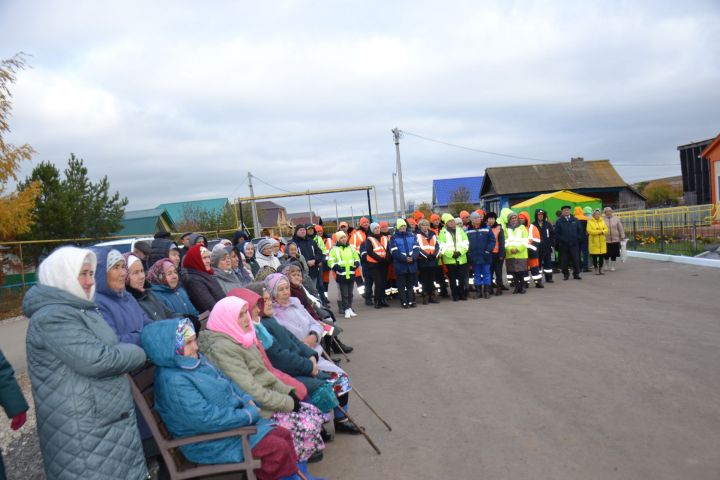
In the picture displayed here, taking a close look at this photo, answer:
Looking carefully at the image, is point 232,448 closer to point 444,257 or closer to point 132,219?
point 444,257

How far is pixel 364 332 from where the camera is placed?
8.95 meters

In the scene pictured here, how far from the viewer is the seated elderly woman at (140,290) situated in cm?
427

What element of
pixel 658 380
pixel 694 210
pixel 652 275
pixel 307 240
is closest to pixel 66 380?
pixel 658 380

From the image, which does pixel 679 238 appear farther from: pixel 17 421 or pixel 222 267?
pixel 17 421

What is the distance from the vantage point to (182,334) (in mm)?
3410

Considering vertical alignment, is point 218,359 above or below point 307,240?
below

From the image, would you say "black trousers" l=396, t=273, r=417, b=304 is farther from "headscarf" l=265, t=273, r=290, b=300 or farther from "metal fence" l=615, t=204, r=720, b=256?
"metal fence" l=615, t=204, r=720, b=256

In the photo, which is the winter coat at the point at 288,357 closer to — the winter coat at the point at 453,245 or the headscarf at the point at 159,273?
the headscarf at the point at 159,273

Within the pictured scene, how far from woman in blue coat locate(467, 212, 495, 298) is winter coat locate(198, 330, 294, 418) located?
8098 mm

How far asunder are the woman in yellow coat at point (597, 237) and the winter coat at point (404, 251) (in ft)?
18.0

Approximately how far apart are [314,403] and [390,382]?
1.73 m

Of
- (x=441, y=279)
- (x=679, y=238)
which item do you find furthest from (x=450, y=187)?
(x=441, y=279)

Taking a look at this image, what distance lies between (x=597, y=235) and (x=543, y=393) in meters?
9.61

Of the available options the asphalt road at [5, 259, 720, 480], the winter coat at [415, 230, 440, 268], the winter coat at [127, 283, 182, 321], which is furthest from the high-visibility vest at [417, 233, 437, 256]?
the winter coat at [127, 283, 182, 321]
